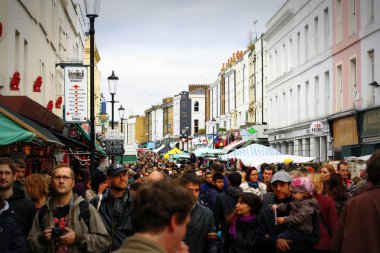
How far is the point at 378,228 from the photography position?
6.15 metres

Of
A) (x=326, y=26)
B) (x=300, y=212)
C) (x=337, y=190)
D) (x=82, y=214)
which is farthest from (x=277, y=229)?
(x=326, y=26)

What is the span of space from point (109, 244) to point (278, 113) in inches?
1747

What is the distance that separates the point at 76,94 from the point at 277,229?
497 inches

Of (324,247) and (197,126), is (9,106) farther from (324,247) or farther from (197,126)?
(197,126)

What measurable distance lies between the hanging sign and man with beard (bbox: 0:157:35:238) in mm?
12504

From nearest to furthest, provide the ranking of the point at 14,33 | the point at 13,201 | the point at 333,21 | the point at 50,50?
the point at 13,201 → the point at 14,33 → the point at 50,50 → the point at 333,21

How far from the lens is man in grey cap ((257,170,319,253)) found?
318 inches

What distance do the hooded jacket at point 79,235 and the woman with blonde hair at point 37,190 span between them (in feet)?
5.87

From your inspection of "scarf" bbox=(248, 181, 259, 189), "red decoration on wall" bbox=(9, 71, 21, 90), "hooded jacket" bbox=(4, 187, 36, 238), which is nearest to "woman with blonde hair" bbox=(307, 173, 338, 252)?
"hooded jacket" bbox=(4, 187, 36, 238)

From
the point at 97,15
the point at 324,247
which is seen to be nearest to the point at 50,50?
the point at 97,15

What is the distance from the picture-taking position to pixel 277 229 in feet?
27.3

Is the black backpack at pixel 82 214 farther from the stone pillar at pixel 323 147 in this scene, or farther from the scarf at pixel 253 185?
the stone pillar at pixel 323 147

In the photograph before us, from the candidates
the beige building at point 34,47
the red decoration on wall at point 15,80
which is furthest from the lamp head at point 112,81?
the red decoration on wall at point 15,80

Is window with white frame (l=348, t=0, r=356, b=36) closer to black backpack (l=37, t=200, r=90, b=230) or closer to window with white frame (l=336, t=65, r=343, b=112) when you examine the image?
window with white frame (l=336, t=65, r=343, b=112)
